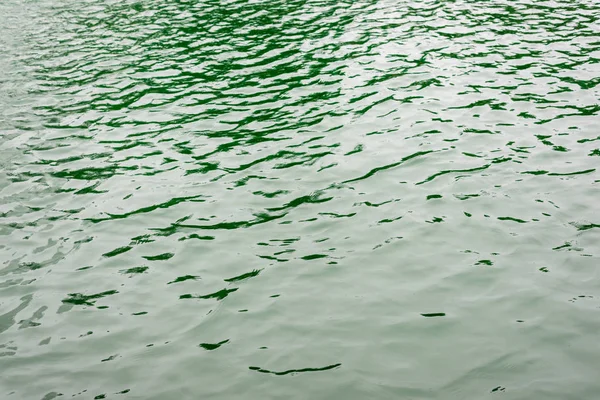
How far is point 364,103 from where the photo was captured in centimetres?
1992

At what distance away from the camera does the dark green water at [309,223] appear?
9602 mm

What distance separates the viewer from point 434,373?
9234 millimetres

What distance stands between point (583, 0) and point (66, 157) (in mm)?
27396

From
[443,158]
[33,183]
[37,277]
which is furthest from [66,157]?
[443,158]

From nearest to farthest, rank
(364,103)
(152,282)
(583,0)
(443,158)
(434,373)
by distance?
(434,373) → (152,282) → (443,158) → (364,103) → (583,0)

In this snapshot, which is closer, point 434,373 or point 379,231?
point 434,373

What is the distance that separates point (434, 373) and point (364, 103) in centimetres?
1232

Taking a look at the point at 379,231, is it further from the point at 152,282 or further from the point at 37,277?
the point at 37,277

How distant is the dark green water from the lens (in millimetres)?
9602

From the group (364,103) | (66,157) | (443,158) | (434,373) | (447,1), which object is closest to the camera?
(434,373)

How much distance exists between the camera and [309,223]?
13414mm

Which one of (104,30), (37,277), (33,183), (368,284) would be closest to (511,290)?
(368,284)

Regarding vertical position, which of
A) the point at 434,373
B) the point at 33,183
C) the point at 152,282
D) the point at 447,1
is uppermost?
the point at 447,1

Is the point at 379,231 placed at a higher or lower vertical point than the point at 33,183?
lower
